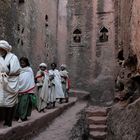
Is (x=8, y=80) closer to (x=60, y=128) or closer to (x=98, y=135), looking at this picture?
(x=98, y=135)

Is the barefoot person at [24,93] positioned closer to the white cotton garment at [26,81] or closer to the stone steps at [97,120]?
the white cotton garment at [26,81]

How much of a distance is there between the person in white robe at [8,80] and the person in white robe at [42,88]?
2777 millimetres

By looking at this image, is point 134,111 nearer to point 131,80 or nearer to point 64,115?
point 131,80

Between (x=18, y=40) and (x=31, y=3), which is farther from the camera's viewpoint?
(x=31, y=3)

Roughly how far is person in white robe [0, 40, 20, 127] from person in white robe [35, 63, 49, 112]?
278 centimetres

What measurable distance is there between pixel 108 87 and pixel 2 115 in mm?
10283

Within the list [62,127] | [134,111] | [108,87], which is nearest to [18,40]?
[62,127]

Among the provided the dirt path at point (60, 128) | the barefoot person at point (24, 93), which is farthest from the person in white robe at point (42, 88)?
the barefoot person at point (24, 93)

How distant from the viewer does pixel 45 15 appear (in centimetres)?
1517

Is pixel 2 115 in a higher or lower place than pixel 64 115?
higher

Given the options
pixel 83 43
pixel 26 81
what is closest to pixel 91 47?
pixel 83 43

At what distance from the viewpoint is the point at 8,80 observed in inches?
210

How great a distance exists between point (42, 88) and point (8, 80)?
3075 millimetres

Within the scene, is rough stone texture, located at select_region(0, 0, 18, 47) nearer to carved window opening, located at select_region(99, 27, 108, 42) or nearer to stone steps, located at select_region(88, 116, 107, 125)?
stone steps, located at select_region(88, 116, 107, 125)
